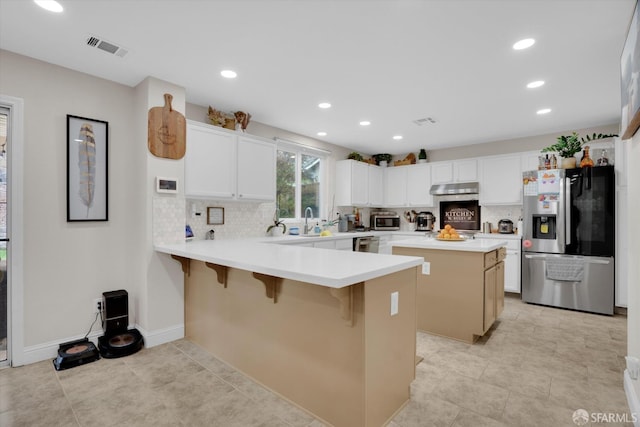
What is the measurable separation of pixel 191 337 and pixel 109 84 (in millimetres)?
2506

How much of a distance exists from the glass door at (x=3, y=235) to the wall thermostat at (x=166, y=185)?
1106mm

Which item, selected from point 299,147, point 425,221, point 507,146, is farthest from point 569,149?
point 299,147

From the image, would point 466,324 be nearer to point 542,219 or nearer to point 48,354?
point 542,219

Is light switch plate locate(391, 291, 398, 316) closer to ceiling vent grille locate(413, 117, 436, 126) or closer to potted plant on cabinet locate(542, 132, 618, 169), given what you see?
ceiling vent grille locate(413, 117, 436, 126)

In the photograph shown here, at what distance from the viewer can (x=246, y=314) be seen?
7.71ft

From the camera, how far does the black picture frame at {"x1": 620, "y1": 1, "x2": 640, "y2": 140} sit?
170 cm

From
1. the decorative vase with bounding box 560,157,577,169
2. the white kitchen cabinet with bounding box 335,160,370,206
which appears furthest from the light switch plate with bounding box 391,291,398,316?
the white kitchen cabinet with bounding box 335,160,370,206

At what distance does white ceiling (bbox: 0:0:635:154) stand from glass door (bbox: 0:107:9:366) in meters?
0.62

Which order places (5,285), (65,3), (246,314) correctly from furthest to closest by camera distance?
1. (5,285)
2. (246,314)
3. (65,3)

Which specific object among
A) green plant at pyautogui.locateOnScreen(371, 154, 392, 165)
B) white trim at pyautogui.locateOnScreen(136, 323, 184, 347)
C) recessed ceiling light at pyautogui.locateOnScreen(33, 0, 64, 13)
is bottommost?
white trim at pyautogui.locateOnScreen(136, 323, 184, 347)

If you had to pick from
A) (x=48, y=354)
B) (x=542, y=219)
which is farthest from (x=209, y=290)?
(x=542, y=219)

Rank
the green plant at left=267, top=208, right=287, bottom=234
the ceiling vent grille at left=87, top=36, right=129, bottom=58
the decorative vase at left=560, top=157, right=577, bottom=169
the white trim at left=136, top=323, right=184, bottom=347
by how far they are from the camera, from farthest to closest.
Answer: the green plant at left=267, top=208, right=287, bottom=234 → the decorative vase at left=560, top=157, right=577, bottom=169 → the white trim at left=136, top=323, right=184, bottom=347 → the ceiling vent grille at left=87, top=36, right=129, bottom=58

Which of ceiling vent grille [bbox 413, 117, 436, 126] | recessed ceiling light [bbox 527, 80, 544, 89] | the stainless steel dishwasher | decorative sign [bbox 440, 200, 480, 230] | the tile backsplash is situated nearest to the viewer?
recessed ceiling light [bbox 527, 80, 544, 89]

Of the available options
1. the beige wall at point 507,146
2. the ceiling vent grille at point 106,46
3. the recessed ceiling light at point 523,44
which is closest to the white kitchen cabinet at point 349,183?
the beige wall at point 507,146
